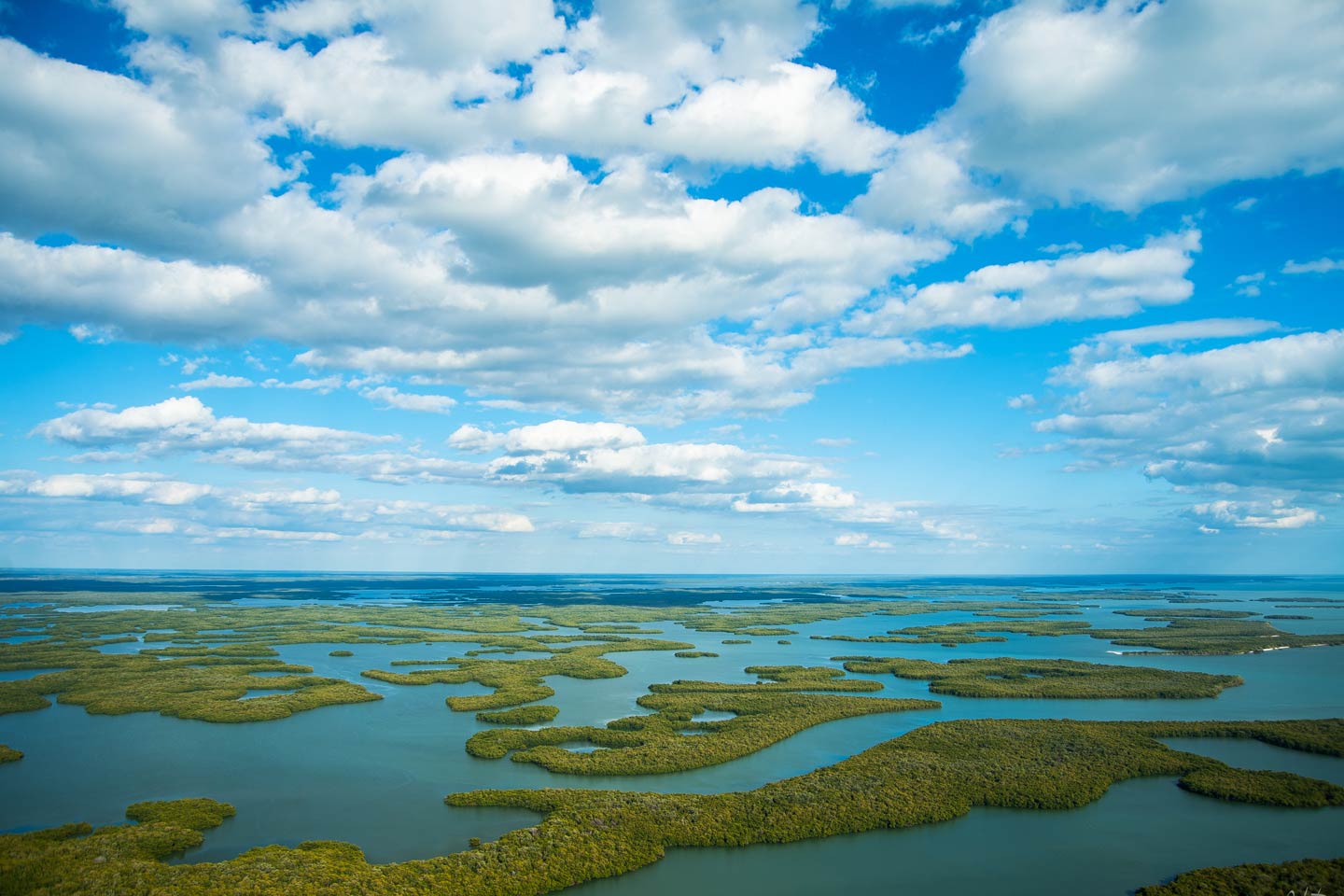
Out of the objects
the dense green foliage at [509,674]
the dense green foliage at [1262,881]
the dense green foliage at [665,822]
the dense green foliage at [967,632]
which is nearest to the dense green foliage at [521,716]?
the dense green foliage at [509,674]

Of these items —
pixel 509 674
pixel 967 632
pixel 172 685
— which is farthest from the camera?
pixel 967 632

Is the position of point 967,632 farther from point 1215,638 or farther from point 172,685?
point 172,685

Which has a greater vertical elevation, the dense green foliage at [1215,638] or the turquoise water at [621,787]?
the dense green foliage at [1215,638]

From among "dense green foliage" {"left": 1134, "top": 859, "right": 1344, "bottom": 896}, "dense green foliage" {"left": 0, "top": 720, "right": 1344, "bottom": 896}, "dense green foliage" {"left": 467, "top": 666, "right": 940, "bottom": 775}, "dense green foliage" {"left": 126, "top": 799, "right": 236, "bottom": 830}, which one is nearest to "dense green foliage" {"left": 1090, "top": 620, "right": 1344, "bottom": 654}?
"dense green foliage" {"left": 0, "top": 720, "right": 1344, "bottom": 896}

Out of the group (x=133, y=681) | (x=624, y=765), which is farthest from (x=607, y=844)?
(x=133, y=681)

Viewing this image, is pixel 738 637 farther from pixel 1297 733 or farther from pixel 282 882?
Answer: pixel 282 882

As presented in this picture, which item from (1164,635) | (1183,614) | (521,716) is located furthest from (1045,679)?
(1183,614)

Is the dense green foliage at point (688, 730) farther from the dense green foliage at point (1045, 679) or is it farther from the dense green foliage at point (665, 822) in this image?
the dense green foliage at point (1045, 679)
